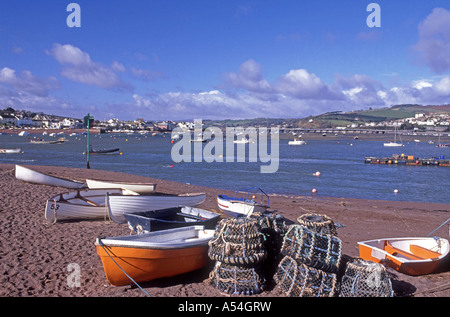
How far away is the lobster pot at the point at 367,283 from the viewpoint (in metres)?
6.92

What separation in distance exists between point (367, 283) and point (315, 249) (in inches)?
42.3

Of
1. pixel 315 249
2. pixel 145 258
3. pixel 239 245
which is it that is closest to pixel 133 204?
pixel 145 258

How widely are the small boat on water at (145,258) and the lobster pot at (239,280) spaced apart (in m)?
0.83

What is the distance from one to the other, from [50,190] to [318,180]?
22.4m

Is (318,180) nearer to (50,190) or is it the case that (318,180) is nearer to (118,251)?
(50,190)

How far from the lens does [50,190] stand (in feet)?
58.5

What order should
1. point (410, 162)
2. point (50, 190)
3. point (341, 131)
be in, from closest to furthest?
point (50, 190) → point (410, 162) → point (341, 131)

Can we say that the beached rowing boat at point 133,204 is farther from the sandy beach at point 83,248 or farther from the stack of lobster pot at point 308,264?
the stack of lobster pot at point 308,264

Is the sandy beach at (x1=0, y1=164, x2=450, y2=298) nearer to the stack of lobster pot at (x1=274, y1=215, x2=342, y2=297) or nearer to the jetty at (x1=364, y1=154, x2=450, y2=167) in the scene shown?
the stack of lobster pot at (x1=274, y1=215, x2=342, y2=297)

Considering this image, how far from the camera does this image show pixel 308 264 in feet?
23.5


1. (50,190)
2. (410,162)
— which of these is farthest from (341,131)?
(50,190)

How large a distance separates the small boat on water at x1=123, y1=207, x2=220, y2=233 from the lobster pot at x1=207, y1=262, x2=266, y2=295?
3.06 metres

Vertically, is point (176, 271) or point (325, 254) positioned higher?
point (325, 254)
